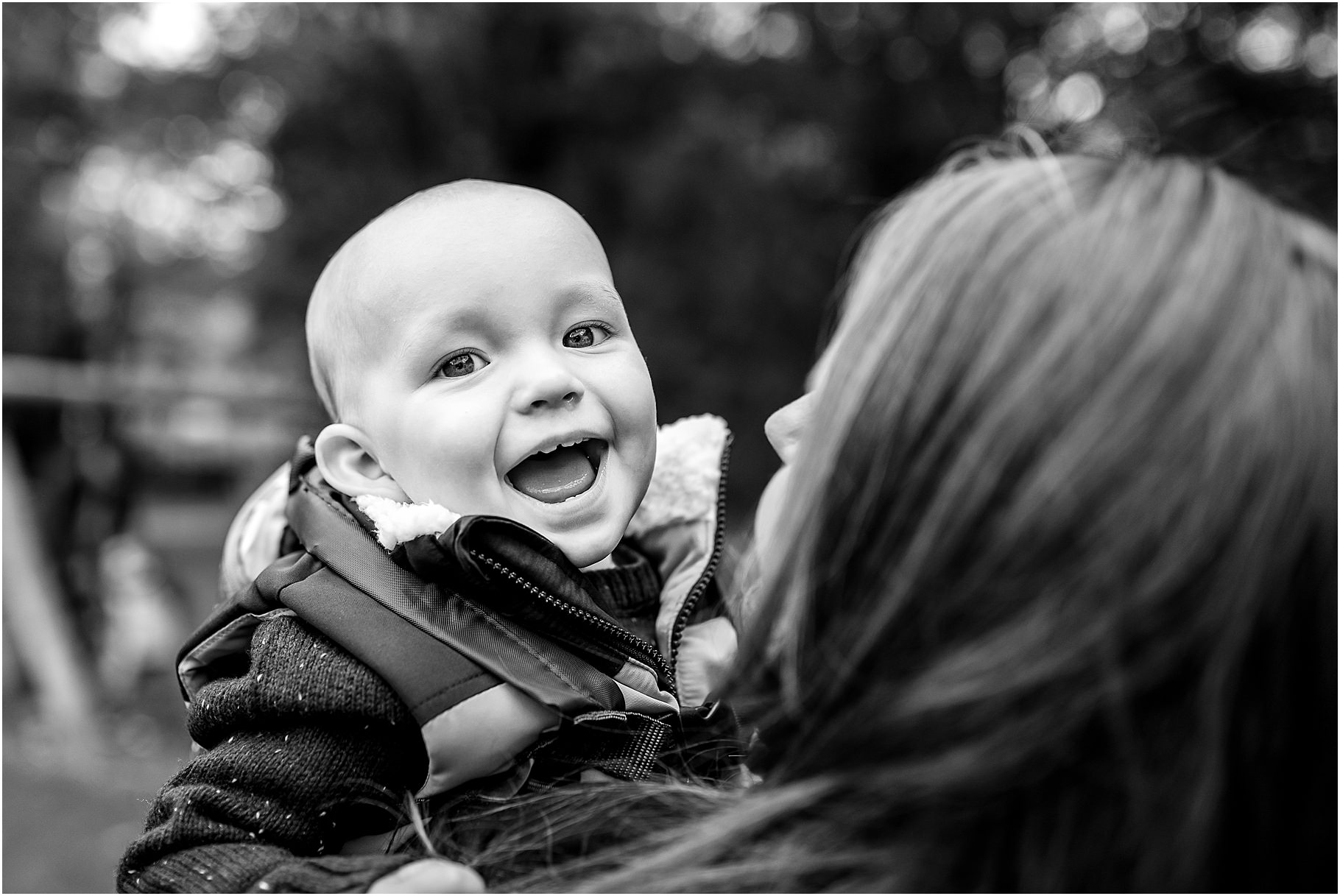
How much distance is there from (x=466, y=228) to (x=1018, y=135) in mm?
636

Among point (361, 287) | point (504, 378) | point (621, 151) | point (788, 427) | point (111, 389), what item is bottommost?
point (111, 389)

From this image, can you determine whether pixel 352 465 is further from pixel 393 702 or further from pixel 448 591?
pixel 393 702

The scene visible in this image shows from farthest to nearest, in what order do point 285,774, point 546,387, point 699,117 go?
point 699,117 → point 546,387 → point 285,774

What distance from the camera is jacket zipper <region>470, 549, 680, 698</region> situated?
1233 millimetres

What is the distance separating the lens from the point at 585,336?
1.44m

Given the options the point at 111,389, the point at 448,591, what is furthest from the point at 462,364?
the point at 111,389

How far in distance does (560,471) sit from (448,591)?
20cm

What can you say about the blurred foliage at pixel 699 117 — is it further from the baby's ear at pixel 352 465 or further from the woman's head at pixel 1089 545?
the woman's head at pixel 1089 545

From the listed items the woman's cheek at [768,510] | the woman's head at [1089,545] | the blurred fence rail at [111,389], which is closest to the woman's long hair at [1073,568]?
the woman's head at [1089,545]

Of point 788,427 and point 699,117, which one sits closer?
point 788,427

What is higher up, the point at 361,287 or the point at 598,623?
the point at 361,287

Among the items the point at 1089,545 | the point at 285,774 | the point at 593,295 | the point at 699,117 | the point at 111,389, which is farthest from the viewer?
the point at 111,389

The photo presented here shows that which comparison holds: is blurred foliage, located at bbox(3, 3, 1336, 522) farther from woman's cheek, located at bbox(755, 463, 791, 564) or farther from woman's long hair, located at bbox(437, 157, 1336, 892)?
woman's long hair, located at bbox(437, 157, 1336, 892)

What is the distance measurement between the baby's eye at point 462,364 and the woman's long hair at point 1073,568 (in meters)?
0.53
